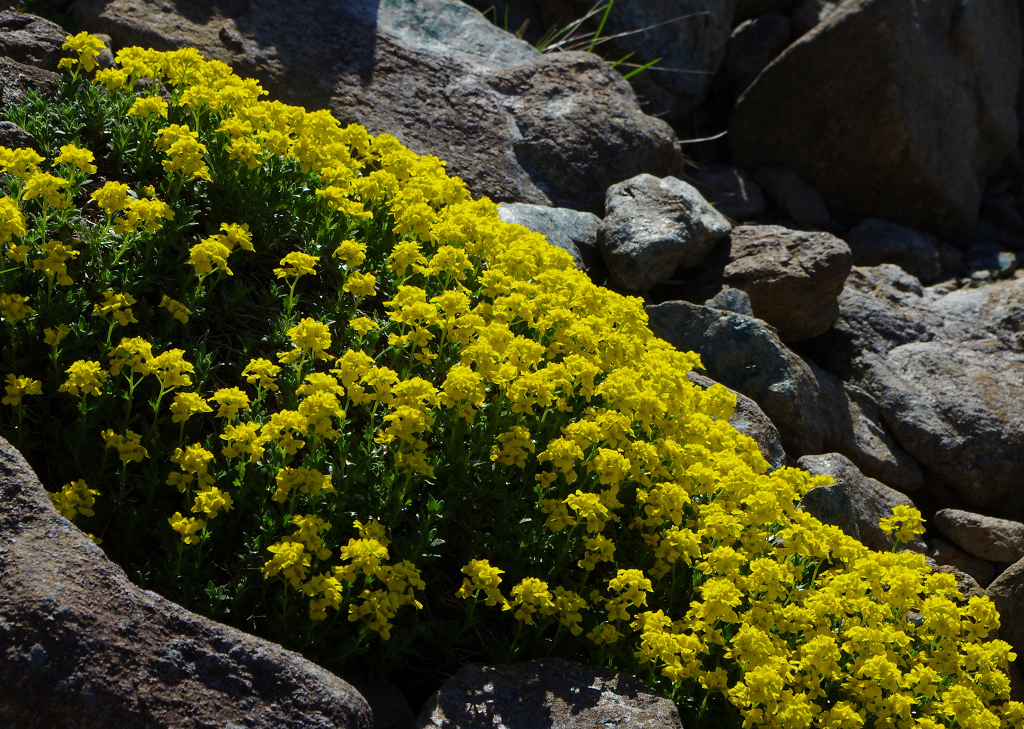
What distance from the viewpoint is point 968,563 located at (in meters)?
5.75

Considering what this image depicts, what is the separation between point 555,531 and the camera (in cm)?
351

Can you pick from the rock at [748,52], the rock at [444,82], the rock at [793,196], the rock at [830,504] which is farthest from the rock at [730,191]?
the rock at [830,504]

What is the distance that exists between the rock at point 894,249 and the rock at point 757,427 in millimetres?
4505

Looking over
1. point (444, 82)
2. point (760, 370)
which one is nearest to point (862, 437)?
point (760, 370)

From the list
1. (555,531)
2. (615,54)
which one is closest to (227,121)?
(555,531)

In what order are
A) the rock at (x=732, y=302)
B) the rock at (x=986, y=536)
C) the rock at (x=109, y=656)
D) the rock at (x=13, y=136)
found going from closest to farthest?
1. the rock at (x=109, y=656)
2. the rock at (x=13, y=136)
3. the rock at (x=986, y=536)
4. the rock at (x=732, y=302)

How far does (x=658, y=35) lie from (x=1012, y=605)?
6.87 meters

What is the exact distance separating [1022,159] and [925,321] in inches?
243

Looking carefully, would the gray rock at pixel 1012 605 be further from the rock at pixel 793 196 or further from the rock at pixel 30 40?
the rock at pixel 30 40

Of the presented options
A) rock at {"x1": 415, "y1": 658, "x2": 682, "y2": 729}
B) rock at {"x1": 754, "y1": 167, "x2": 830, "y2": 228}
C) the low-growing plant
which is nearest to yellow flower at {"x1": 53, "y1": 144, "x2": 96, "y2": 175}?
the low-growing plant

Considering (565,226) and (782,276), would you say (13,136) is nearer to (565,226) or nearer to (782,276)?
(565,226)

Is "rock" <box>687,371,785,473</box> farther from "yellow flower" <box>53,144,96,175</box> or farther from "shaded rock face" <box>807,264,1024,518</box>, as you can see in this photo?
"yellow flower" <box>53,144,96,175</box>

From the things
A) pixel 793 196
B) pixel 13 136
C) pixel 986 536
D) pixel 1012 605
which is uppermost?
pixel 13 136

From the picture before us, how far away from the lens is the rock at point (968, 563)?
5727 mm
